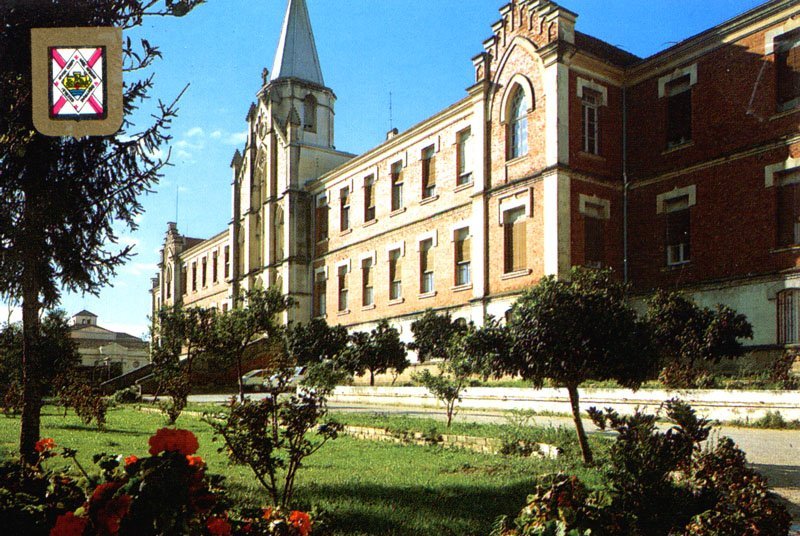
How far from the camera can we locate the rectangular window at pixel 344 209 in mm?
37344

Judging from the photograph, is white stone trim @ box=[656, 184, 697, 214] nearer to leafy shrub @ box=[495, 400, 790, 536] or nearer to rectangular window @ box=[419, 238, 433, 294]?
rectangular window @ box=[419, 238, 433, 294]

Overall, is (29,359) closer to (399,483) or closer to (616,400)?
(399,483)

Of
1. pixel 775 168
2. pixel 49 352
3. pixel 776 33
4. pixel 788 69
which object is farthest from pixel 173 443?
pixel 49 352

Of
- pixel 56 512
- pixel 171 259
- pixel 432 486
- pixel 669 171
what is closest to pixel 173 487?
pixel 56 512

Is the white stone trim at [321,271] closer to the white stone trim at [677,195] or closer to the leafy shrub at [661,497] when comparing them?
the white stone trim at [677,195]

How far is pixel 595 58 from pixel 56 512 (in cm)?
2386

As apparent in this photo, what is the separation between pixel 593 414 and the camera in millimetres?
8086

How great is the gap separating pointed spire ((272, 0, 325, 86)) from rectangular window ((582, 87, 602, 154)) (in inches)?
898

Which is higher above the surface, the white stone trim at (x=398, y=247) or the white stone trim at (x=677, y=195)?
the white stone trim at (x=677, y=195)

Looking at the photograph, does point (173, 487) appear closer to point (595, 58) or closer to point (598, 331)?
point (598, 331)

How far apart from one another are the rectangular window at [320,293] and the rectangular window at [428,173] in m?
9.95

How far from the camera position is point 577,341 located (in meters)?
9.23

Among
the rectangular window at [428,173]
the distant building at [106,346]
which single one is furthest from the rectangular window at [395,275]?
the distant building at [106,346]

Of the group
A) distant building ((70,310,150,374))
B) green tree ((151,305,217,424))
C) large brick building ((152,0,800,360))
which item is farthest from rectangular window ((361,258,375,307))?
distant building ((70,310,150,374))
